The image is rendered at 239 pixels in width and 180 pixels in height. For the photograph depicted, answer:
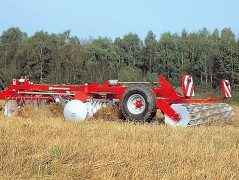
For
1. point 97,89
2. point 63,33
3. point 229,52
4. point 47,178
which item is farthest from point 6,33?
point 47,178

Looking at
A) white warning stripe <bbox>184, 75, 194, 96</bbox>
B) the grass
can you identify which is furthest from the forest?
the grass

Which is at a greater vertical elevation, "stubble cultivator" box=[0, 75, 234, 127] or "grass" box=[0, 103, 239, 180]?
"stubble cultivator" box=[0, 75, 234, 127]

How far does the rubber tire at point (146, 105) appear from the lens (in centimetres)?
895

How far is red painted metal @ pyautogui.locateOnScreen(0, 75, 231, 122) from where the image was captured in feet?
31.4

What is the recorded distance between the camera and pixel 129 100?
Answer: 9305 mm

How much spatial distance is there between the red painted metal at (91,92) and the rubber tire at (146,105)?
17 cm

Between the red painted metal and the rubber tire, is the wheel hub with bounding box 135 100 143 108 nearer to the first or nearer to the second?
the red painted metal

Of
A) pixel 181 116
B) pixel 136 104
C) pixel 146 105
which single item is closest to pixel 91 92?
pixel 136 104

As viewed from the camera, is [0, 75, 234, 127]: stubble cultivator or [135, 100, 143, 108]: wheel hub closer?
[0, 75, 234, 127]: stubble cultivator

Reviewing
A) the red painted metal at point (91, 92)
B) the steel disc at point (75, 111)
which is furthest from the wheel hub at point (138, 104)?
the steel disc at point (75, 111)

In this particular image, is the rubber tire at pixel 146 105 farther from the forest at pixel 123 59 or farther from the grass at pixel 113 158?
the forest at pixel 123 59

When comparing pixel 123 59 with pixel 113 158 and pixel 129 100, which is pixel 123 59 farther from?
pixel 113 158

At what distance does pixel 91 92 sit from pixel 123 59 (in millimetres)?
40586

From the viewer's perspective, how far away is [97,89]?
397 inches
